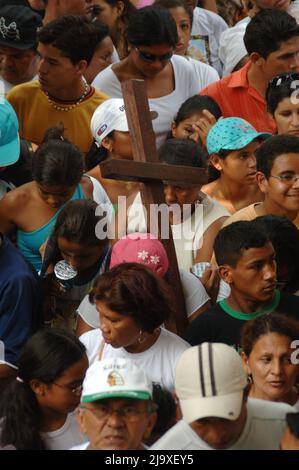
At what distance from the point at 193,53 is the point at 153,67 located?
145cm

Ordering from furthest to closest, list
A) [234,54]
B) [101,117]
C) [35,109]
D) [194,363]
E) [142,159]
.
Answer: [234,54], [35,109], [101,117], [142,159], [194,363]

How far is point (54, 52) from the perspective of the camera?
26.3 ft

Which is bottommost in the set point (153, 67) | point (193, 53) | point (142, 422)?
point (193, 53)

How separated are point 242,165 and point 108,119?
2.61 feet

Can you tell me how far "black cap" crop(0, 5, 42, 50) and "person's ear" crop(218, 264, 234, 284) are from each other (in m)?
2.47

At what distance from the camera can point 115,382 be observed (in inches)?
201

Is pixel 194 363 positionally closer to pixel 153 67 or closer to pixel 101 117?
pixel 101 117

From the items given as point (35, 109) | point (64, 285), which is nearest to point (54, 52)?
point (35, 109)

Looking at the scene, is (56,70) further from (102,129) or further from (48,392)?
(48,392)

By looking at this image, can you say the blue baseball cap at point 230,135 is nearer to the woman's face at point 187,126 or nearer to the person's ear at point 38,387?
the woman's face at point 187,126

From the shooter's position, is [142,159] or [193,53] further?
[193,53]

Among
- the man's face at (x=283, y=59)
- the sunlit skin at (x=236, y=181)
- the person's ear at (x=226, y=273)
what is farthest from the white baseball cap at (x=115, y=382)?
the man's face at (x=283, y=59)

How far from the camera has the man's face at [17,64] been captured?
8266 millimetres

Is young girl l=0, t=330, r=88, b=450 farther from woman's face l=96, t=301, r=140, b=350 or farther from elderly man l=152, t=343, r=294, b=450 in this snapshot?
elderly man l=152, t=343, r=294, b=450
